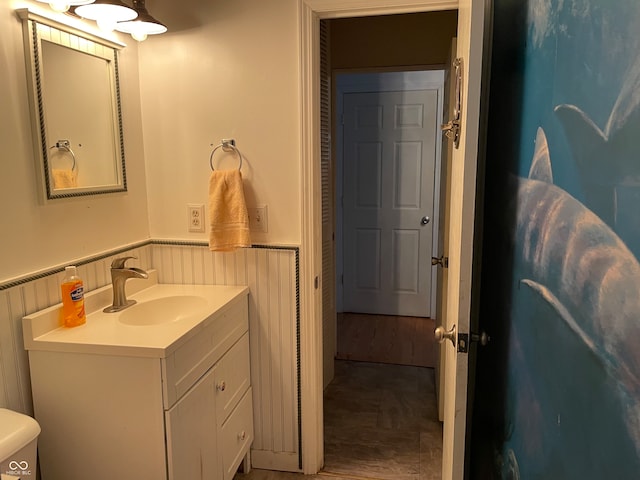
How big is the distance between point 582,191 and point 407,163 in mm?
3454

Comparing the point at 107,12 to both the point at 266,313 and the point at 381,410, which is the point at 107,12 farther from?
the point at 381,410

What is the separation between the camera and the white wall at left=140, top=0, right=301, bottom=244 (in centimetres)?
206

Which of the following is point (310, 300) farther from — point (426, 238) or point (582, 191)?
point (426, 238)

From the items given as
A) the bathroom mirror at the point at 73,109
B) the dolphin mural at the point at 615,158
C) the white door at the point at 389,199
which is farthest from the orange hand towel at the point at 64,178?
the white door at the point at 389,199

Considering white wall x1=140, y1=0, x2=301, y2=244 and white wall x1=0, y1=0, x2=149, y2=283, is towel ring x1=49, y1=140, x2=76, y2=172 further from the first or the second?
white wall x1=140, y1=0, x2=301, y2=244

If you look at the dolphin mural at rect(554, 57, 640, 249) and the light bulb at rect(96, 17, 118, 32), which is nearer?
the dolphin mural at rect(554, 57, 640, 249)

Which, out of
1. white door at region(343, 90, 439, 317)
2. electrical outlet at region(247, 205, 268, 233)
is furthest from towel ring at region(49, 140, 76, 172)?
white door at region(343, 90, 439, 317)

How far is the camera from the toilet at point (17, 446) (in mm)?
1266

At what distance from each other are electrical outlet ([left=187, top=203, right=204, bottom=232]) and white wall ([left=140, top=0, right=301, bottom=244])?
27 mm

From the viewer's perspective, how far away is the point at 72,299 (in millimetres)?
1670

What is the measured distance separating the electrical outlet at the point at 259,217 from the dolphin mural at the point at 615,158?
1456mm

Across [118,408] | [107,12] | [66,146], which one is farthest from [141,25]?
[118,408]

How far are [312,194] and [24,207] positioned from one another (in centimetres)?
105

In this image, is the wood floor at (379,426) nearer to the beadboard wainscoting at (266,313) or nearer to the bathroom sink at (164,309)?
the beadboard wainscoting at (266,313)
